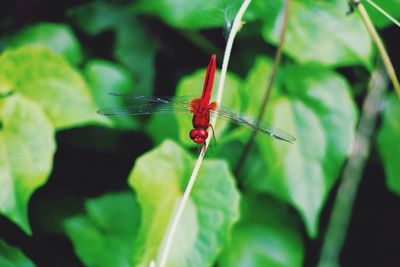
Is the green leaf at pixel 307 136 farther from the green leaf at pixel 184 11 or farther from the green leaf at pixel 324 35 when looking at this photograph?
the green leaf at pixel 184 11

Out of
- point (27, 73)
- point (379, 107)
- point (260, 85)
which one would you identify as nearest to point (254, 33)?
point (260, 85)

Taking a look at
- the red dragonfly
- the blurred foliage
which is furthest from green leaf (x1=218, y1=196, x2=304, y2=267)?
the red dragonfly

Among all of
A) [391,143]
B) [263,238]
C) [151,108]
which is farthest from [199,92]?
[391,143]

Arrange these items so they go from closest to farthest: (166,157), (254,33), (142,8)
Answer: (166,157), (142,8), (254,33)

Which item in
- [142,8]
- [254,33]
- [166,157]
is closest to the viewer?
[166,157]

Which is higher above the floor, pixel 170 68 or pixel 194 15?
pixel 194 15

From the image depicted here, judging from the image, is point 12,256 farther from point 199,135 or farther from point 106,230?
point 199,135

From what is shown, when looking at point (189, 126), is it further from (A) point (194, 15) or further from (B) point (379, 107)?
(B) point (379, 107)
